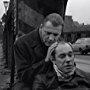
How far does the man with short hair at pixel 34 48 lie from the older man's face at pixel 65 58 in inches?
9.6

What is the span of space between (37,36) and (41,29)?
0.12m

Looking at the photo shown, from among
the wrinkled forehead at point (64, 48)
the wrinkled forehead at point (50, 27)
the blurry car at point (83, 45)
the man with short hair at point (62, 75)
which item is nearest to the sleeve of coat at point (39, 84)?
the man with short hair at point (62, 75)

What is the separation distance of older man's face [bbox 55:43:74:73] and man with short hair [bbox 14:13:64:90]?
0.24 m

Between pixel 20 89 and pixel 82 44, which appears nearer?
pixel 20 89

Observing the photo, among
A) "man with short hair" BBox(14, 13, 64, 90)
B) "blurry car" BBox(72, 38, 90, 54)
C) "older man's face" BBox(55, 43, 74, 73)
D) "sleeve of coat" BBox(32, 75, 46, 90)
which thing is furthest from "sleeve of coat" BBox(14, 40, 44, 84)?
"blurry car" BBox(72, 38, 90, 54)

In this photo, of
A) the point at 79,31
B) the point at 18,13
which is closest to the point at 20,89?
the point at 18,13

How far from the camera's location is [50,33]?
143 inches

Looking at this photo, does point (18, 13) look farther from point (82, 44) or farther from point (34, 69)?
point (82, 44)

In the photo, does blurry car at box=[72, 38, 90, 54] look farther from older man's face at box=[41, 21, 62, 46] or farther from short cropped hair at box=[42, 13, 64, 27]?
short cropped hair at box=[42, 13, 64, 27]

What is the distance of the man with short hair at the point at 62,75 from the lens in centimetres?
329

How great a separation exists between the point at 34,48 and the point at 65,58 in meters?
0.67

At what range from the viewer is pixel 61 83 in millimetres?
3346

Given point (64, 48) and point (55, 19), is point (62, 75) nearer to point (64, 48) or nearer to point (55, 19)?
point (64, 48)

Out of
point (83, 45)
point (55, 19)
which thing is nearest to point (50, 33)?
point (55, 19)
